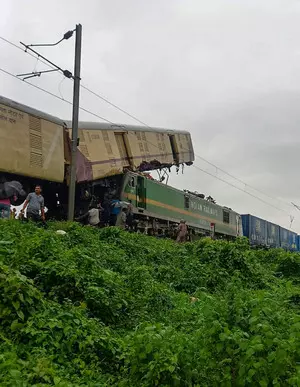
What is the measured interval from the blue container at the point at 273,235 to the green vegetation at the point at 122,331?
3276cm

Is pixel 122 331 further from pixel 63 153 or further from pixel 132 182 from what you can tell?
pixel 132 182

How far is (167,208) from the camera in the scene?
2205 cm

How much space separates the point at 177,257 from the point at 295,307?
16.5 feet

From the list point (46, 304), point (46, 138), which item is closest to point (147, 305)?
point (46, 304)

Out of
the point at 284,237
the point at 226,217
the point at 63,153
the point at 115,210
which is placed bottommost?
the point at 115,210

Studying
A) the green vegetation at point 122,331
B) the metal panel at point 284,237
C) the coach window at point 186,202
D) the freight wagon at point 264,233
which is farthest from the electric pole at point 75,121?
the metal panel at point 284,237

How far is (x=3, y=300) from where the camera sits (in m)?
4.82

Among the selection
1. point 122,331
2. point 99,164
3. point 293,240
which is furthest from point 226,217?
point 122,331

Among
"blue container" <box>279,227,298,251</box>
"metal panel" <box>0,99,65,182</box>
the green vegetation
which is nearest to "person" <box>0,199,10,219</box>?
"metal panel" <box>0,99,65,182</box>

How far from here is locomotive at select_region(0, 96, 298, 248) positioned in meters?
13.6

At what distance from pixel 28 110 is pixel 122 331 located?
10.2m

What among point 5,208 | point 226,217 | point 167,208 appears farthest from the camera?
point 226,217

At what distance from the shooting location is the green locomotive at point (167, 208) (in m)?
19.0

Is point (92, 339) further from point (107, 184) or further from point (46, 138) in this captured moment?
point (107, 184)
